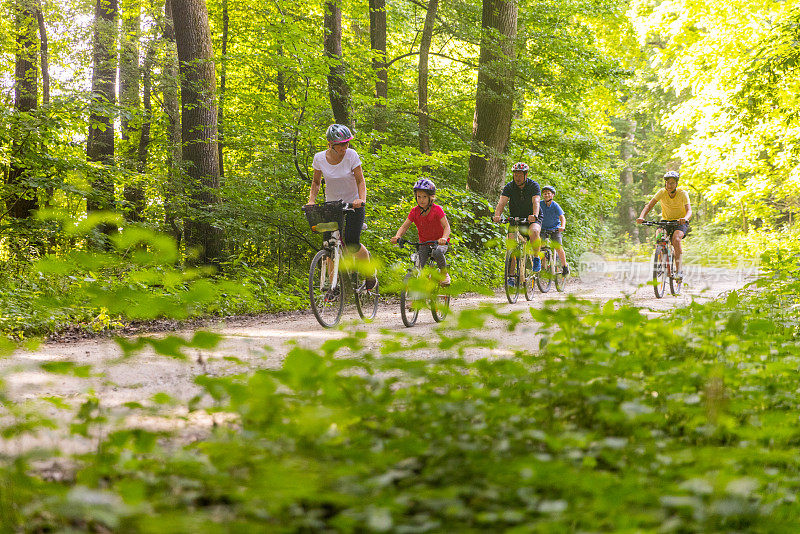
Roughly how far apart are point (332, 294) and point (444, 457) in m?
5.57

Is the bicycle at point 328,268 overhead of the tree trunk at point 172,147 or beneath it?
beneath

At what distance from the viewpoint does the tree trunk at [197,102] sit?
470 inches

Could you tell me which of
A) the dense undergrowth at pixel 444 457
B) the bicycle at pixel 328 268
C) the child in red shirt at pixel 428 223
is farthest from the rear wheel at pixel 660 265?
the dense undergrowth at pixel 444 457

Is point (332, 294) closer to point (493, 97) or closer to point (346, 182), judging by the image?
point (346, 182)

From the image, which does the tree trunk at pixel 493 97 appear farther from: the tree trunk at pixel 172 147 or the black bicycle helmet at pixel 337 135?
the black bicycle helmet at pixel 337 135

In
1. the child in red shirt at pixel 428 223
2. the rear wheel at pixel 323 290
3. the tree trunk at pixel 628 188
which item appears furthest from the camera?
the tree trunk at pixel 628 188

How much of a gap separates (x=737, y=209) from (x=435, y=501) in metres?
27.5

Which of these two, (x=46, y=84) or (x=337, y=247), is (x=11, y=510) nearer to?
(x=337, y=247)

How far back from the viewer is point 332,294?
7930 millimetres

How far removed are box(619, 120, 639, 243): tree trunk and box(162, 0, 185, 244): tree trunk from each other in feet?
104

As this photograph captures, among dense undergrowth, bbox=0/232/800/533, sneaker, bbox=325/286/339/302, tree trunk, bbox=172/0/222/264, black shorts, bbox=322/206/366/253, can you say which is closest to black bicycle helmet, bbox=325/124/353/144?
black shorts, bbox=322/206/366/253

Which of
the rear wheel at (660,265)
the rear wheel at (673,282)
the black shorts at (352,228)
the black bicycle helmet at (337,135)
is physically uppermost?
the black bicycle helmet at (337,135)

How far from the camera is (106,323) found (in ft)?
24.9

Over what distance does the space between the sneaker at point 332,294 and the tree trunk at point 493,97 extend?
8.11 m
